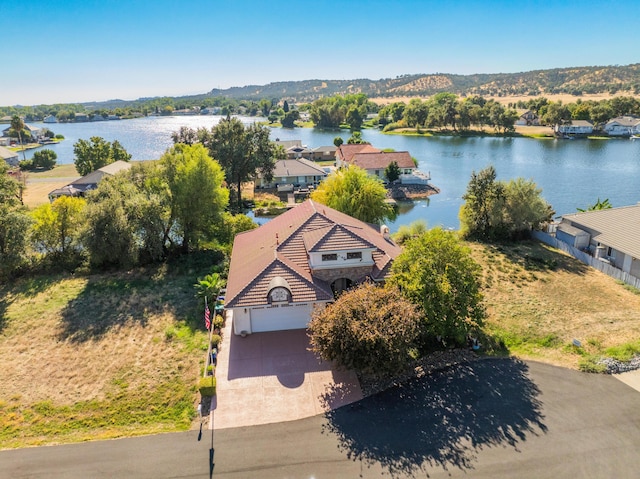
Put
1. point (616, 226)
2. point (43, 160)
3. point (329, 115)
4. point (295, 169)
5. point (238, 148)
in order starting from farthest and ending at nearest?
point (329, 115) < point (43, 160) < point (295, 169) < point (238, 148) < point (616, 226)

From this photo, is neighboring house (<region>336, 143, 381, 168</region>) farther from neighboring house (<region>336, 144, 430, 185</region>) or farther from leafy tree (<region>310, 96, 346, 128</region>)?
leafy tree (<region>310, 96, 346, 128</region>)

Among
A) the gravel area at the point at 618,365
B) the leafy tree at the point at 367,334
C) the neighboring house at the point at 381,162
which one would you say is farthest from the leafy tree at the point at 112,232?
the neighboring house at the point at 381,162

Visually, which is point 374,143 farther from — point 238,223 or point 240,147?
point 238,223

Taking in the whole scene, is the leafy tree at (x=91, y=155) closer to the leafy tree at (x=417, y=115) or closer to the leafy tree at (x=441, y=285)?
the leafy tree at (x=441, y=285)

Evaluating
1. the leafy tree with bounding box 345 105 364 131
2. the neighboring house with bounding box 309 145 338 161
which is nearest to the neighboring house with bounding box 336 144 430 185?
the neighboring house with bounding box 309 145 338 161

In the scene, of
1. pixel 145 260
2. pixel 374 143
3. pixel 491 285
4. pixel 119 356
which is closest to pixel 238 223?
pixel 145 260

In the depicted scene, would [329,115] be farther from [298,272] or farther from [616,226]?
[298,272]

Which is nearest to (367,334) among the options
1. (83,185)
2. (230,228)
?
(230,228)
